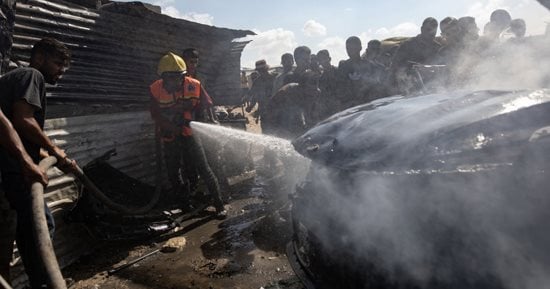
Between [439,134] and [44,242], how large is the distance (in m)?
2.53

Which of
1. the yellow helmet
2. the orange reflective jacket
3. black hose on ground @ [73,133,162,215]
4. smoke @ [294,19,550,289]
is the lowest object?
black hose on ground @ [73,133,162,215]

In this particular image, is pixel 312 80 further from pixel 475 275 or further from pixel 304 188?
pixel 475 275

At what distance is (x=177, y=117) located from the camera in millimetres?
5574

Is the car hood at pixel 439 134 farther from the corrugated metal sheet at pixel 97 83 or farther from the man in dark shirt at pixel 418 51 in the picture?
the man in dark shirt at pixel 418 51

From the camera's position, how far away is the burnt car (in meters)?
1.75

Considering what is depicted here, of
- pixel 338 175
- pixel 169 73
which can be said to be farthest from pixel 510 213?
pixel 169 73

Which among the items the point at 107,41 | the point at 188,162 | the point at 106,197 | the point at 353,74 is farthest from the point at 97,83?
the point at 353,74

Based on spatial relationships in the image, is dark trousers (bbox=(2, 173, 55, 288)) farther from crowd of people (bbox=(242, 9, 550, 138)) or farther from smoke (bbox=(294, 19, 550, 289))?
crowd of people (bbox=(242, 9, 550, 138))

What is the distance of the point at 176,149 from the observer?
5.74m

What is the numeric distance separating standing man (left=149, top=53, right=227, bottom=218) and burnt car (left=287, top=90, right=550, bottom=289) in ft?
10.8

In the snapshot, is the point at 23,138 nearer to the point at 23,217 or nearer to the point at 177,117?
the point at 23,217

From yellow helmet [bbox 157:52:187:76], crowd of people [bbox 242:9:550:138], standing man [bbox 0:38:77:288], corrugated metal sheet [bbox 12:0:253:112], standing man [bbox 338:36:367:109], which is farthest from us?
standing man [bbox 338:36:367:109]

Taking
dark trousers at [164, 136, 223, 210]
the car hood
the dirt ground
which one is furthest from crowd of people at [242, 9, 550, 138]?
the car hood

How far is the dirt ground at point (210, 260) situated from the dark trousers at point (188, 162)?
462mm
